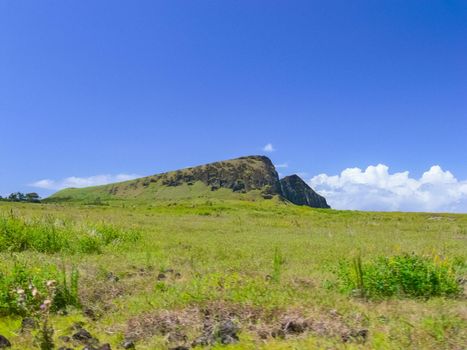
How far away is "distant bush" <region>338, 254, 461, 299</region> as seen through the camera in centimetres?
897

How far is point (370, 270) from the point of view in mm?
9805

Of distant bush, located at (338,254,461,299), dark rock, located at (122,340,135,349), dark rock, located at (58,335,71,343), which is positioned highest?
distant bush, located at (338,254,461,299)

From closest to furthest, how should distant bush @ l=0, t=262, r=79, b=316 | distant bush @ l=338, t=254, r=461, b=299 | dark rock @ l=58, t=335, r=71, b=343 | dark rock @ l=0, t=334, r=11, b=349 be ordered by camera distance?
dark rock @ l=0, t=334, r=11, b=349 < dark rock @ l=58, t=335, r=71, b=343 < distant bush @ l=0, t=262, r=79, b=316 < distant bush @ l=338, t=254, r=461, b=299

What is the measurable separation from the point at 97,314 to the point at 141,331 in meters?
1.60

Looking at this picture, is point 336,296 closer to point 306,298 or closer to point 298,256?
point 306,298

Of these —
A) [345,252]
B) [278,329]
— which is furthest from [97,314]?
[345,252]

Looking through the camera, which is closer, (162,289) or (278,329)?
(278,329)

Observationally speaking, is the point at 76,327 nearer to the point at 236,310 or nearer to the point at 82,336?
the point at 82,336

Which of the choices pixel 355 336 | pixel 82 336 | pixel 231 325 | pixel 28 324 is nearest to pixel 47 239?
pixel 28 324

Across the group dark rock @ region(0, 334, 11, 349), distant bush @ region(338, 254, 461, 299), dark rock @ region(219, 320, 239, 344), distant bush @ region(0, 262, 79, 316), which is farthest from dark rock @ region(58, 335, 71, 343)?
distant bush @ region(338, 254, 461, 299)

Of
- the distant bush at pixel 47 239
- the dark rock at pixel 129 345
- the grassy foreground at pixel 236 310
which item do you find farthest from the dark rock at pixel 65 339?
the distant bush at pixel 47 239

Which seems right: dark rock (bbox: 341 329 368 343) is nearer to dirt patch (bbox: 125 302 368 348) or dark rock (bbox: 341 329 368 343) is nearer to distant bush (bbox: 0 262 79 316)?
dirt patch (bbox: 125 302 368 348)

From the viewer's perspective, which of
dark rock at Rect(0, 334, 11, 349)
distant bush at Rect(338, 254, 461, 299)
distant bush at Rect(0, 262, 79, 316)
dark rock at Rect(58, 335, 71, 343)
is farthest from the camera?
distant bush at Rect(338, 254, 461, 299)

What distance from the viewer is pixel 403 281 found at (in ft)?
30.1
